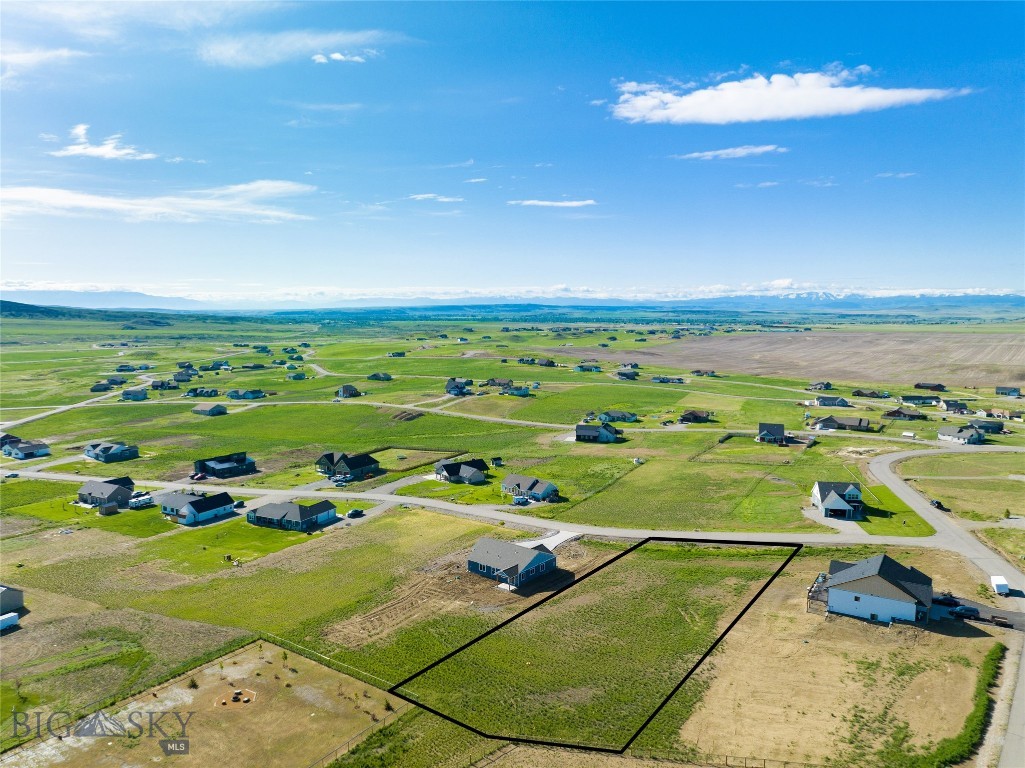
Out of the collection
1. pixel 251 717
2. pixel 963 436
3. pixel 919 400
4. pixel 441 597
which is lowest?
pixel 251 717

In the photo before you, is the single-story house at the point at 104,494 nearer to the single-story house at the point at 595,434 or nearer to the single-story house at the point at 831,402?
the single-story house at the point at 595,434

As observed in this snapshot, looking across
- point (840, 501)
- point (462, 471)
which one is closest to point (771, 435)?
point (840, 501)

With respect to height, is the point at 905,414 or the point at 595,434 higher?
the point at 905,414

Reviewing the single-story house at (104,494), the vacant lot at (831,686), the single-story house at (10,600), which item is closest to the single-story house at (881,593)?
the vacant lot at (831,686)

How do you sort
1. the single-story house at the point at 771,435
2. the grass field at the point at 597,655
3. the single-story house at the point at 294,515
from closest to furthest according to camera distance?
the grass field at the point at 597,655, the single-story house at the point at 294,515, the single-story house at the point at 771,435

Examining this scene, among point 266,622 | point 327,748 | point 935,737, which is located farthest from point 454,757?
point 935,737

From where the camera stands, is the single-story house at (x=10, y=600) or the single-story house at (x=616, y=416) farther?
the single-story house at (x=616, y=416)

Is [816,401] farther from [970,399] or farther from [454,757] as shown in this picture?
[454,757]

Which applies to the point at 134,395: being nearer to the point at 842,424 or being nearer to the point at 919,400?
the point at 842,424
